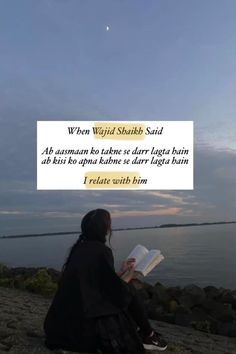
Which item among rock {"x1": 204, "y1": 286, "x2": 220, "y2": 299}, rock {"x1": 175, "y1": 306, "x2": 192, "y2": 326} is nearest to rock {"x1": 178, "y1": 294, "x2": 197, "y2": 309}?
rock {"x1": 204, "y1": 286, "x2": 220, "y2": 299}

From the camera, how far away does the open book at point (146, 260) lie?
5699 mm

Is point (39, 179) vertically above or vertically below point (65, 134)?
below

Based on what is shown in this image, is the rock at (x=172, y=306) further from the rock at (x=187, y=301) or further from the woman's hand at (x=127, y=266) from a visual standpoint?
the woman's hand at (x=127, y=266)

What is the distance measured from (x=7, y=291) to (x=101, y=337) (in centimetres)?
781

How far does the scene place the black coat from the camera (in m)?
5.62

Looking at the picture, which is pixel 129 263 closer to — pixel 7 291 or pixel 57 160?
pixel 57 160

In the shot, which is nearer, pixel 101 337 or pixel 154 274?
pixel 101 337

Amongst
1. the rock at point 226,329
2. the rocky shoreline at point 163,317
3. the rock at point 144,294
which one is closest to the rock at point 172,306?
the rocky shoreline at point 163,317

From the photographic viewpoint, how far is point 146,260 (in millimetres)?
5766

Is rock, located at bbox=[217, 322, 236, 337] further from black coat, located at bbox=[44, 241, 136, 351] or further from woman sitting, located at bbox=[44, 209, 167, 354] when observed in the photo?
black coat, located at bbox=[44, 241, 136, 351]

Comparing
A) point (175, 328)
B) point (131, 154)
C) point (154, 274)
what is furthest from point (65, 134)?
point (154, 274)

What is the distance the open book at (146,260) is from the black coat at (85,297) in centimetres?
23

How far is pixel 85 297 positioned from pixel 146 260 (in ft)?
2.27

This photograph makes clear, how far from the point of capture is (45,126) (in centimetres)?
969
